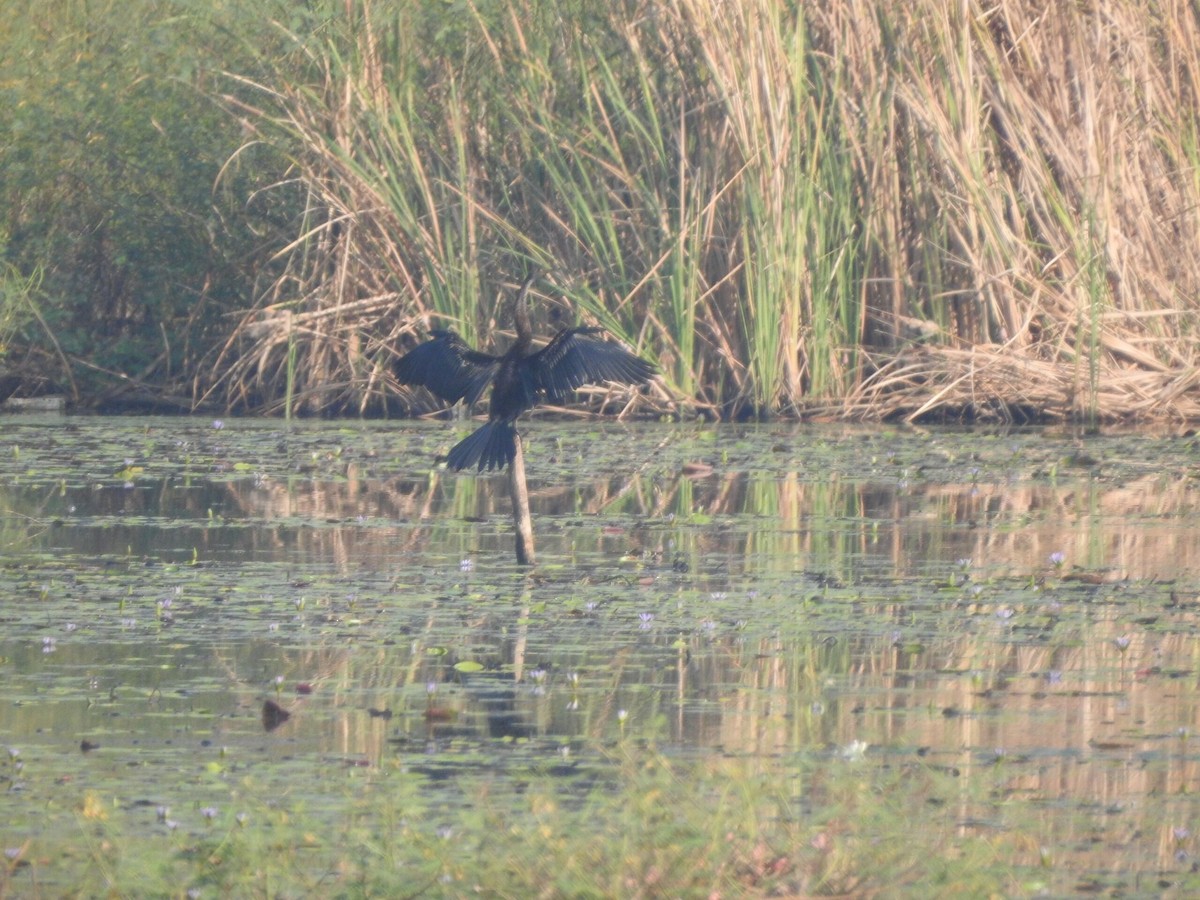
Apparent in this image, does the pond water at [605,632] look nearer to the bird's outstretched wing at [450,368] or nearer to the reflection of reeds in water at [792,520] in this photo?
the reflection of reeds in water at [792,520]

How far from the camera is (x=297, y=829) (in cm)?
389

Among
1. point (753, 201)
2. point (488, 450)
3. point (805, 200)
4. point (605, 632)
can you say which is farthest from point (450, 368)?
point (805, 200)

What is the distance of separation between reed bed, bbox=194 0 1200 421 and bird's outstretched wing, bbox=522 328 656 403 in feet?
17.3

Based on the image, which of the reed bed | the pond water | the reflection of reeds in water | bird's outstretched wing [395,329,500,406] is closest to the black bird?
bird's outstretched wing [395,329,500,406]

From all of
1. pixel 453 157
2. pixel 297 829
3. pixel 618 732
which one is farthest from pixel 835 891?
pixel 453 157

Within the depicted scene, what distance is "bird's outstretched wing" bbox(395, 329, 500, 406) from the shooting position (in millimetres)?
7473

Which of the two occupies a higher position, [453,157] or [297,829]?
[453,157]

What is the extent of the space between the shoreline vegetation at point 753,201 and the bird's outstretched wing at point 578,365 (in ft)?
17.4

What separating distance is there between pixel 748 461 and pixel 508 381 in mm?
3639

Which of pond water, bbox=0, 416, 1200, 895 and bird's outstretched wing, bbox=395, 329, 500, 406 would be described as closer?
pond water, bbox=0, 416, 1200, 895

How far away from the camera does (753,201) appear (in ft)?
40.8

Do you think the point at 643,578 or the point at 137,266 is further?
the point at 137,266

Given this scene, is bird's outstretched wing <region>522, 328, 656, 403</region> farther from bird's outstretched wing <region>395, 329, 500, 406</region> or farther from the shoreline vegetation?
the shoreline vegetation

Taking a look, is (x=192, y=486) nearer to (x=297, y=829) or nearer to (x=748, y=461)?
(x=748, y=461)
